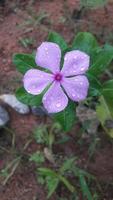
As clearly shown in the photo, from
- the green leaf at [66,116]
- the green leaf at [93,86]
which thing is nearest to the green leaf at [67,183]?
the green leaf at [66,116]

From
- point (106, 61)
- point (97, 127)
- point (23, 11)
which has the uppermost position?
point (106, 61)

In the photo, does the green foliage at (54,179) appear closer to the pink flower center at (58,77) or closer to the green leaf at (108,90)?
the green leaf at (108,90)

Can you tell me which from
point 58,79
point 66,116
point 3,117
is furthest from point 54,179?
point 58,79

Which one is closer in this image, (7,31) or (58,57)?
(58,57)

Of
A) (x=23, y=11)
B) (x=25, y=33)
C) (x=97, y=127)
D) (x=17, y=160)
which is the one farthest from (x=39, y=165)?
(x=23, y=11)

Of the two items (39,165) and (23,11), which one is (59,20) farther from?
A: (39,165)

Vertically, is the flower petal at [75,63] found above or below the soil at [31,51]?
above

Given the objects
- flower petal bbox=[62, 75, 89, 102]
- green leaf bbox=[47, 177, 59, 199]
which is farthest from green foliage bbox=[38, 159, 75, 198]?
flower petal bbox=[62, 75, 89, 102]
